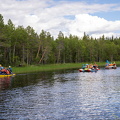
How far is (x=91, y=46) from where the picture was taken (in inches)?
5797

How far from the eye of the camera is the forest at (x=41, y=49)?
277 ft

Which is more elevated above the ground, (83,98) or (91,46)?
(91,46)

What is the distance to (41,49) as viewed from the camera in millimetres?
107938

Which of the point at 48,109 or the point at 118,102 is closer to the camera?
the point at 48,109

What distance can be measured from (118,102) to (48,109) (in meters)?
8.00

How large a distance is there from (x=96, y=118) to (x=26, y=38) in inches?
2920

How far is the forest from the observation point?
84.3 meters

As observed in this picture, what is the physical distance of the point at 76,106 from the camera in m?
22.2

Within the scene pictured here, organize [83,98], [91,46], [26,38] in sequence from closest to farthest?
[83,98] → [26,38] → [91,46]

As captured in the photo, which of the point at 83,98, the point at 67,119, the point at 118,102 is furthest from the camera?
the point at 83,98

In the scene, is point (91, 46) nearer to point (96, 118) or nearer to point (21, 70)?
point (21, 70)

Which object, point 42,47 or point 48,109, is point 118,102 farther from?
point 42,47

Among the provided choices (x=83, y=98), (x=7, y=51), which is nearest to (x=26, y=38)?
(x=7, y=51)

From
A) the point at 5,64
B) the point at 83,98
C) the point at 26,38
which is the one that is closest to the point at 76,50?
the point at 26,38
